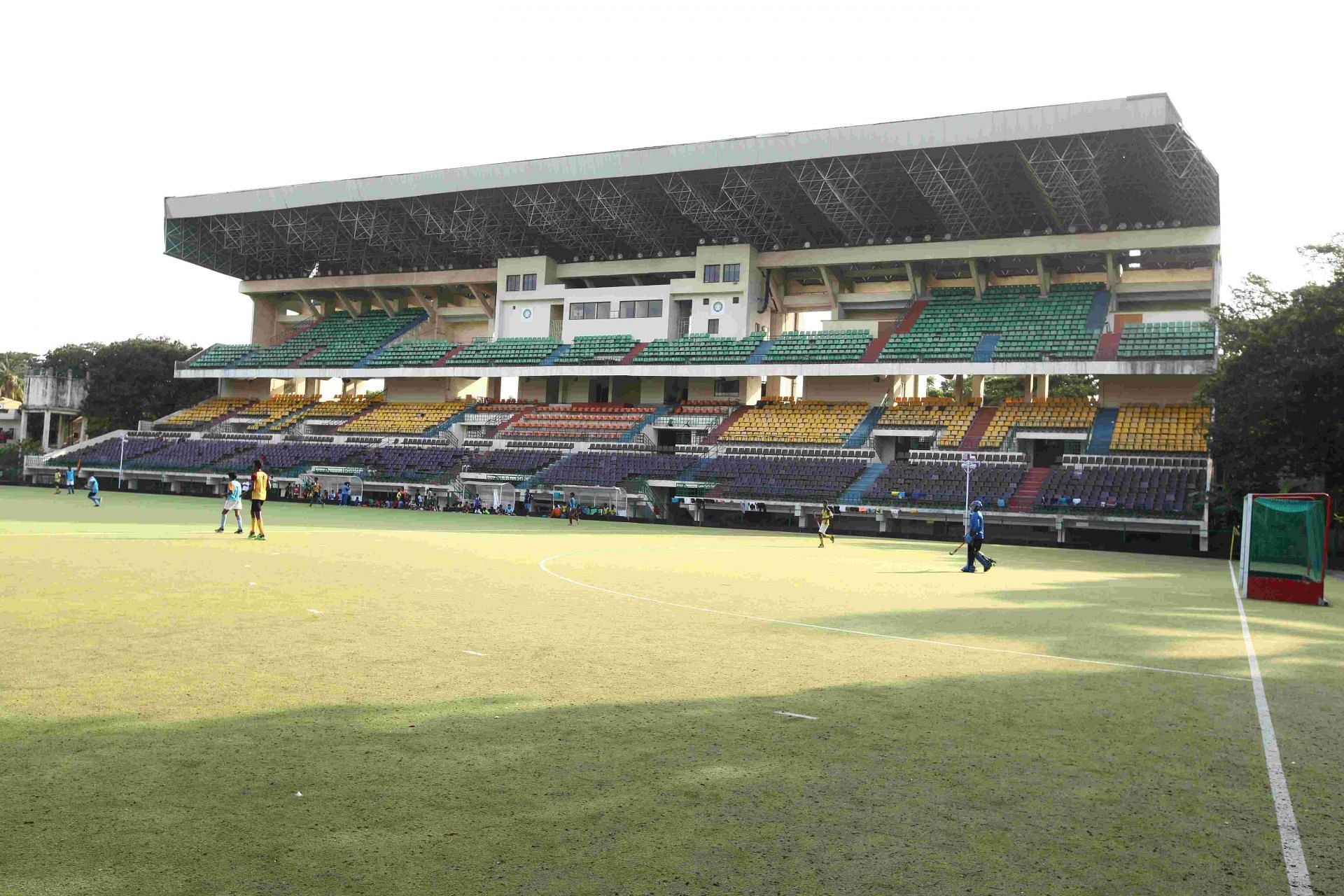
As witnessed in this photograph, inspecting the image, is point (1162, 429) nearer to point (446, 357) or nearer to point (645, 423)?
point (645, 423)

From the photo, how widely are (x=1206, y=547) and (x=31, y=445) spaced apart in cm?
8454

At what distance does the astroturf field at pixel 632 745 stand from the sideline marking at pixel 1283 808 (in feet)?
0.20

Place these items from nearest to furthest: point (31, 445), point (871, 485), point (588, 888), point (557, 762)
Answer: point (588, 888) → point (557, 762) → point (871, 485) → point (31, 445)

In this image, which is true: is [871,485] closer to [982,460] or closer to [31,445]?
Result: [982,460]

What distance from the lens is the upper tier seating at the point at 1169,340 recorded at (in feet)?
146

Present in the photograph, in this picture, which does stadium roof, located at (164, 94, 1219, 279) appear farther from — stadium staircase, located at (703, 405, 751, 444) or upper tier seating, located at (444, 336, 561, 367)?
stadium staircase, located at (703, 405, 751, 444)

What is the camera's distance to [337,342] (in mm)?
68938

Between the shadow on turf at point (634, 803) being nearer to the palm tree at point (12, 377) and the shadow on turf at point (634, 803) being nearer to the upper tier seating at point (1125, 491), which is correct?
the upper tier seating at point (1125, 491)

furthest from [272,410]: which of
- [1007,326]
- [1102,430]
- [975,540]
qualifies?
[975,540]

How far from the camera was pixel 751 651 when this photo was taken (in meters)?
10.1

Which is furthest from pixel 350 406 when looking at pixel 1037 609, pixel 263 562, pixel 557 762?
pixel 557 762

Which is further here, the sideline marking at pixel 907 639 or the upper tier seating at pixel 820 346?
the upper tier seating at pixel 820 346

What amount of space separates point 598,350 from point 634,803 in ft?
180

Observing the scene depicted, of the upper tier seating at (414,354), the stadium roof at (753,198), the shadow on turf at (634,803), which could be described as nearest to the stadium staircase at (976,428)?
the stadium roof at (753,198)
